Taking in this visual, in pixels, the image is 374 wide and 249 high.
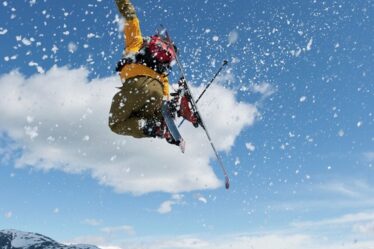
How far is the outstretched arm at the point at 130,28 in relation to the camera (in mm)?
10258

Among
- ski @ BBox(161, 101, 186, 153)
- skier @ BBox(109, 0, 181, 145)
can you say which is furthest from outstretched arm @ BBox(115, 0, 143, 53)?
ski @ BBox(161, 101, 186, 153)

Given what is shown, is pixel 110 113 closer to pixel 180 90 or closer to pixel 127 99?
pixel 127 99

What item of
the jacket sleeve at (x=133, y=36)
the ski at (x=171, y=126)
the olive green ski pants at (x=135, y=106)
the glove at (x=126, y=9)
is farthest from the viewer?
the ski at (x=171, y=126)

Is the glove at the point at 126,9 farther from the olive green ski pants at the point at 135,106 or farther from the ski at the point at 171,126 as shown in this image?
the ski at the point at 171,126

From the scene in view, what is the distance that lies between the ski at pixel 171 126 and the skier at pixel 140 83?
81mm

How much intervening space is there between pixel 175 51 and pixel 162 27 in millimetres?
741

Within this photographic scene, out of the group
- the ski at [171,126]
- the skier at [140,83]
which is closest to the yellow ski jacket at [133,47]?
the skier at [140,83]

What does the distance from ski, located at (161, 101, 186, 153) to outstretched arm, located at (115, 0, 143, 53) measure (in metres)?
1.66

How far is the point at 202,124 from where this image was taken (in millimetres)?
11984

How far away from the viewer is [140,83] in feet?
34.3

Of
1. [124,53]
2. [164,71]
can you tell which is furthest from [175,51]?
[124,53]

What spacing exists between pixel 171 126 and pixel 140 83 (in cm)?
141

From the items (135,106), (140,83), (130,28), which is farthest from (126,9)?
(135,106)

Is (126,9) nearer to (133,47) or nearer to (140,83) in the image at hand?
(133,47)
